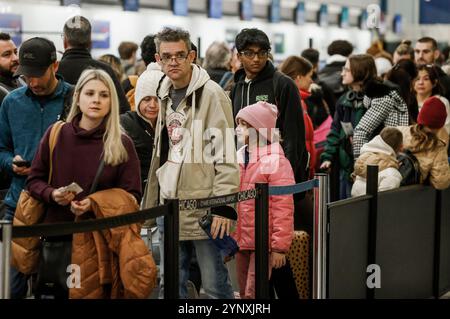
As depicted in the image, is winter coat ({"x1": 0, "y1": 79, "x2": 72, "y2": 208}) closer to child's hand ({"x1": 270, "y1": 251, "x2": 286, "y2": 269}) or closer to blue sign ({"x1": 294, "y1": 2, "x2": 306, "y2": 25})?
child's hand ({"x1": 270, "y1": 251, "x2": 286, "y2": 269})

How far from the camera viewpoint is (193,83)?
4812 mm

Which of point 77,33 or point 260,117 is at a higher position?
point 77,33

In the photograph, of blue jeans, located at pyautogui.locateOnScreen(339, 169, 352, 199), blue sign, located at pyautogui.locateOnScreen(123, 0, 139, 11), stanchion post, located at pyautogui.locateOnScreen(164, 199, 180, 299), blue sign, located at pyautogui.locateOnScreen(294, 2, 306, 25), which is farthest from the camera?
blue sign, located at pyautogui.locateOnScreen(294, 2, 306, 25)

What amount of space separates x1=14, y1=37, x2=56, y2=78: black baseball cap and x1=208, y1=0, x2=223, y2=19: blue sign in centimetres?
1579

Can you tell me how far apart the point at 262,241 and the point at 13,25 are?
10032 mm

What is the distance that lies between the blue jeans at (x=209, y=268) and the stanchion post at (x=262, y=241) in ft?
0.79

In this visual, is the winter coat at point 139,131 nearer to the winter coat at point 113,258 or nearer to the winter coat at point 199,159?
the winter coat at point 199,159

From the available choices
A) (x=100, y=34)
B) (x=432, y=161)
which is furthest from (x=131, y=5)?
(x=432, y=161)

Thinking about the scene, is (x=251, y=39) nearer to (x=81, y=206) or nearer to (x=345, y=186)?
(x=81, y=206)

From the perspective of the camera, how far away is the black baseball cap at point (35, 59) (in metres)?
5.07

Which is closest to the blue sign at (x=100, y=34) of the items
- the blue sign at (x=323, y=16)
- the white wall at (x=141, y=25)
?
the white wall at (x=141, y=25)

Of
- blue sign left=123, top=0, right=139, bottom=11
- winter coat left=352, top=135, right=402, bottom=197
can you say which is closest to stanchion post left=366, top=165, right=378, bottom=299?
winter coat left=352, top=135, right=402, bottom=197

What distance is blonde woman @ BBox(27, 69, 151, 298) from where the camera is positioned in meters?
4.30

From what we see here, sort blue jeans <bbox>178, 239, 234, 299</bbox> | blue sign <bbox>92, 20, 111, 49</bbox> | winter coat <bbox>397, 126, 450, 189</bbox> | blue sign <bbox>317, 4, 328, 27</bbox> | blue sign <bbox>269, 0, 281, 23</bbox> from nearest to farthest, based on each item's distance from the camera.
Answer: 1. blue jeans <bbox>178, 239, 234, 299</bbox>
2. winter coat <bbox>397, 126, 450, 189</bbox>
3. blue sign <bbox>92, 20, 111, 49</bbox>
4. blue sign <bbox>269, 0, 281, 23</bbox>
5. blue sign <bbox>317, 4, 328, 27</bbox>
